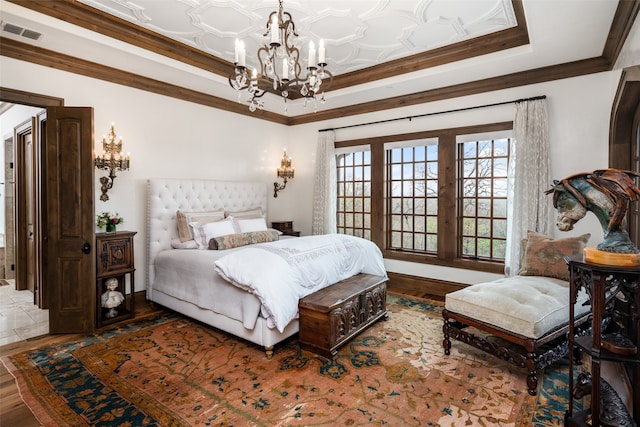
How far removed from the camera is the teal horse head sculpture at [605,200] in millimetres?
1591

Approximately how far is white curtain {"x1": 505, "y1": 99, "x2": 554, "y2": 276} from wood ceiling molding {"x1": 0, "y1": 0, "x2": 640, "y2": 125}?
465 mm

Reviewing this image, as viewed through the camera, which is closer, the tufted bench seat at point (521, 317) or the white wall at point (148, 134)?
the tufted bench seat at point (521, 317)

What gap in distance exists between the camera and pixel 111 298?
3.53m

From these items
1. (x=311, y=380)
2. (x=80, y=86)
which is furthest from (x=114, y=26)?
(x=311, y=380)

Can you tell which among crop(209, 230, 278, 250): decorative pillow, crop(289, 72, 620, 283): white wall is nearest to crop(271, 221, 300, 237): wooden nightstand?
crop(209, 230, 278, 250): decorative pillow

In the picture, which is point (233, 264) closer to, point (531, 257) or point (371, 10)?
point (371, 10)

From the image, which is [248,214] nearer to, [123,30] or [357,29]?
[123,30]

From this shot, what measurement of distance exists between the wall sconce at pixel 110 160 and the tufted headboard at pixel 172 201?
0.40 metres

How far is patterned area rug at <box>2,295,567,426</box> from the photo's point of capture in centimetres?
203

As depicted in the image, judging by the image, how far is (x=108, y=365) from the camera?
2.64 metres

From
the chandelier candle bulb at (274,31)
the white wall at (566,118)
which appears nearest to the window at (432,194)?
the white wall at (566,118)

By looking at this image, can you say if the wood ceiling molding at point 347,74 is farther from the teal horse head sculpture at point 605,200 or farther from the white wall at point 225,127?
the teal horse head sculpture at point 605,200

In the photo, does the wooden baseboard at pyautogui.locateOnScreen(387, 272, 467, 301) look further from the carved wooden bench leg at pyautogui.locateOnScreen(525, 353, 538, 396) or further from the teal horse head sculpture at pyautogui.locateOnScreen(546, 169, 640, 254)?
the teal horse head sculpture at pyautogui.locateOnScreen(546, 169, 640, 254)

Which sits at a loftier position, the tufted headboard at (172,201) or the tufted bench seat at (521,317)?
the tufted headboard at (172,201)
